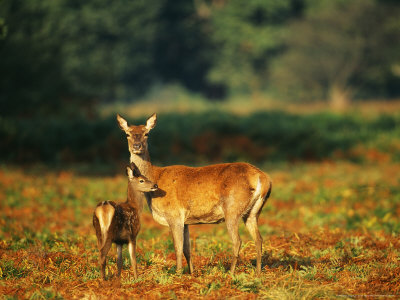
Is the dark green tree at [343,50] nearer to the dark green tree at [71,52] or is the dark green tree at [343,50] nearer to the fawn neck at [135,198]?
the dark green tree at [71,52]

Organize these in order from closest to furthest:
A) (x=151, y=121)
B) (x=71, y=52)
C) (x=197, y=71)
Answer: (x=151, y=121)
(x=71, y=52)
(x=197, y=71)

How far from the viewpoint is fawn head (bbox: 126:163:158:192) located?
7.28 m

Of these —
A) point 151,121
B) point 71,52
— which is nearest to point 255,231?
point 151,121

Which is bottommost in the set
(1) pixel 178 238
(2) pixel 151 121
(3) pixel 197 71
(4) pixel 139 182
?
(1) pixel 178 238

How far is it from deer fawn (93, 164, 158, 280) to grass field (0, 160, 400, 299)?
0.43 meters

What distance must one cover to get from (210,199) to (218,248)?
1943 mm

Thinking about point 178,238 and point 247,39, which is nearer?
point 178,238

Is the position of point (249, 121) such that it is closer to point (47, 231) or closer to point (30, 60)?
point (30, 60)

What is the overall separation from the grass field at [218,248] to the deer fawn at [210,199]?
0.50 meters

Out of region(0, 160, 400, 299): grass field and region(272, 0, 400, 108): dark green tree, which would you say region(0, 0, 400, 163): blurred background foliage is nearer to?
region(272, 0, 400, 108): dark green tree

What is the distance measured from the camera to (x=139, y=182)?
7336 mm

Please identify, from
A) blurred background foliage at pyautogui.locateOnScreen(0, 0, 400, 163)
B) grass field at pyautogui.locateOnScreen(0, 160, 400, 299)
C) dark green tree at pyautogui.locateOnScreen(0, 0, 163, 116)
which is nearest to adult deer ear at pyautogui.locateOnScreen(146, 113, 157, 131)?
grass field at pyautogui.locateOnScreen(0, 160, 400, 299)

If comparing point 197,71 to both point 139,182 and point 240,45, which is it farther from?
point 139,182

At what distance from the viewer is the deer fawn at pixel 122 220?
6531 millimetres
